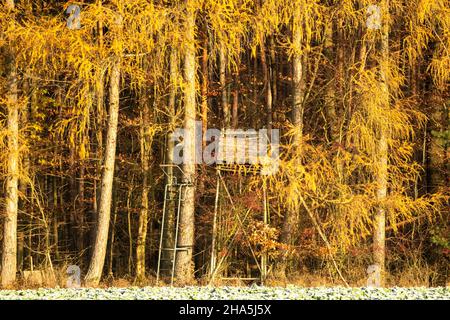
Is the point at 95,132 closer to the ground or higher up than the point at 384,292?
higher up

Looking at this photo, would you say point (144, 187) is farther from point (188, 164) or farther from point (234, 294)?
point (234, 294)

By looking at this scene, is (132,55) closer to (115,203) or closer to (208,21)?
(208,21)

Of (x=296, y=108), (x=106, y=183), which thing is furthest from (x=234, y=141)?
(x=106, y=183)

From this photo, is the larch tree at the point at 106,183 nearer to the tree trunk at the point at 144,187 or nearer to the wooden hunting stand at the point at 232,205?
the wooden hunting stand at the point at 232,205

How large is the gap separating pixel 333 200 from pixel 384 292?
17.3 ft

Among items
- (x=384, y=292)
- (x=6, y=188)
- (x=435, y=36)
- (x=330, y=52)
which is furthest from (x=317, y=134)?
(x=384, y=292)

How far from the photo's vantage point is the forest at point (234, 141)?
16875mm

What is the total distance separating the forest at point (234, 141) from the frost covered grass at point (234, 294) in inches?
152

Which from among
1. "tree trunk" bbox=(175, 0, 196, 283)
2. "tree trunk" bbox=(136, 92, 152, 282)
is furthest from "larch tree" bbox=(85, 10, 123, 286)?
"tree trunk" bbox=(136, 92, 152, 282)

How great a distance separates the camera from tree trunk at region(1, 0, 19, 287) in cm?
1728

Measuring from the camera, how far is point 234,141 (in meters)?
16.4

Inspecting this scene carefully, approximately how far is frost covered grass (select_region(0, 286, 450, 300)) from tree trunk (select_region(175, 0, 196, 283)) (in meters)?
4.44

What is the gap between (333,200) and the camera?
56.1ft

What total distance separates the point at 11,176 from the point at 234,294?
7131 millimetres
